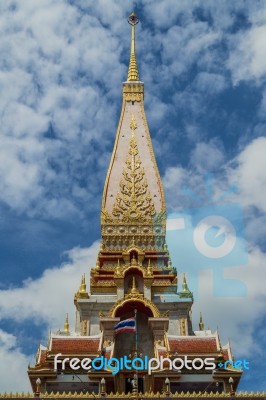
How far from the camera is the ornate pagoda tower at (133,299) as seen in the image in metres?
38.8

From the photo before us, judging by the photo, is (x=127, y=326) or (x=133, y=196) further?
(x=133, y=196)

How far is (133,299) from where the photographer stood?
46.3 metres

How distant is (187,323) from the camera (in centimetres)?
4766

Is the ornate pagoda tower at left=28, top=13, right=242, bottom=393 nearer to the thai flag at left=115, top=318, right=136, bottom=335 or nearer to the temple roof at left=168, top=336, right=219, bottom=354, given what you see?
the temple roof at left=168, top=336, right=219, bottom=354

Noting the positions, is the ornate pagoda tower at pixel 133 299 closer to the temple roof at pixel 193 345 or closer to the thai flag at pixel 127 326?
the temple roof at pixel 193 345

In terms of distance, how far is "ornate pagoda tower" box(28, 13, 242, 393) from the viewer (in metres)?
38.8

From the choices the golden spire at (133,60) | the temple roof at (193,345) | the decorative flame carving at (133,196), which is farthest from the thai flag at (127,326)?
the golden spire at (133,60)

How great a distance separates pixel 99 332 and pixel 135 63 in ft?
111

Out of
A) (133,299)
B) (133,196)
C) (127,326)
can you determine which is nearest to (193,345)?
(127,326)

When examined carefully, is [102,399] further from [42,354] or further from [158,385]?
[42,354]

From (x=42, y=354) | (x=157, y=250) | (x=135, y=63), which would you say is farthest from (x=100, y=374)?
(x=135, y=63)

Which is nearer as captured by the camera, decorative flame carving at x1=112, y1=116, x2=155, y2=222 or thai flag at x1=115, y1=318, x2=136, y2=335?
thai flag at x1=115, y1=318, x2=136, y2=335

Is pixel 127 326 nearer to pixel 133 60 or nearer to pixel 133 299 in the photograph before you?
pixel 133 299

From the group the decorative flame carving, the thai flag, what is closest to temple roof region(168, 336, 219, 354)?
the thai flag
